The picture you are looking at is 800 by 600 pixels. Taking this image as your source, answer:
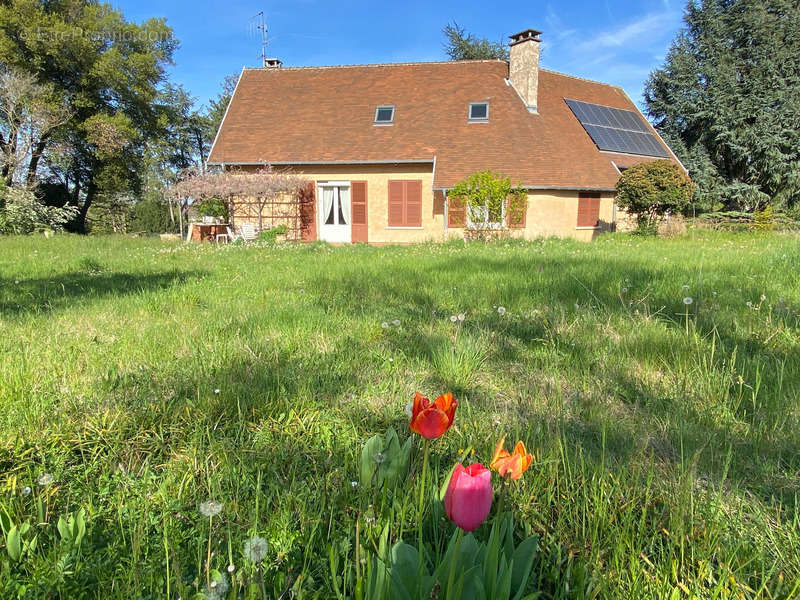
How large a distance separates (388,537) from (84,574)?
A: 2.47 feet

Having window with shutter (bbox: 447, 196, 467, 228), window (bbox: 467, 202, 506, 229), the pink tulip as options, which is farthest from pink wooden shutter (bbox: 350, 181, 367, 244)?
the pink tulip

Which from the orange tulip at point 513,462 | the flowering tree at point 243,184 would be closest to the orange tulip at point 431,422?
the orange tulip at point 513,462

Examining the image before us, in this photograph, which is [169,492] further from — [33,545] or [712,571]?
[712,571]

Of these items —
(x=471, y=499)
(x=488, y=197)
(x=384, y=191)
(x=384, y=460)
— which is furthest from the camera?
(x=384, y=191)

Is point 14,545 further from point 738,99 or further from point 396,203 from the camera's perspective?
point 738,99

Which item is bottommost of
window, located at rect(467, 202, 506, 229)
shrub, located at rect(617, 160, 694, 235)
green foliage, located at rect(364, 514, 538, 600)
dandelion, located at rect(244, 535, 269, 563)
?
green foliage, located at rect(364, 514, 538, 600)

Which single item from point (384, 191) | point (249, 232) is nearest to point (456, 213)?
point (384, 191)

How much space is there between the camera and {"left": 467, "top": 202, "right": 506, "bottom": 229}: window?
49.6 feet

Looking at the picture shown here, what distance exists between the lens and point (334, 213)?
1864 cm

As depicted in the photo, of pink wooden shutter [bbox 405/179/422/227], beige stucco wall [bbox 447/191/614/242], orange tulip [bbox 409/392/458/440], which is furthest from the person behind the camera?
pink wooden shutter [bbox 405/179/422/227]

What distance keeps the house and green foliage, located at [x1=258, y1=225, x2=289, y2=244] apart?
0.66 meters

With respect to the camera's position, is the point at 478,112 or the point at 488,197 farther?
the point at 478,112

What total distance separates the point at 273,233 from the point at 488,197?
27.1 ft

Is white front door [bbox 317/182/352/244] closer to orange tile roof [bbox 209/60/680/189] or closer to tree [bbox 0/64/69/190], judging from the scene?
orange tile roof [bbox 209/60/680/189]
